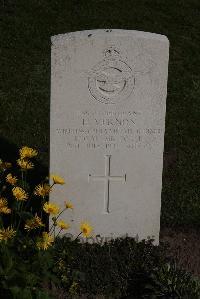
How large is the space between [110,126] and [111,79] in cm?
40

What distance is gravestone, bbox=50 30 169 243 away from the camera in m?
5.02

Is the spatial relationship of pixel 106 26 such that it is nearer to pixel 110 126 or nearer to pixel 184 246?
pixel 184 246

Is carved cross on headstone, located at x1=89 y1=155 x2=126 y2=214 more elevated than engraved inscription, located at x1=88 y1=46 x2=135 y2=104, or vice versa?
engraved inscription, located at x1=88 y1=46 x2=135 y2=104

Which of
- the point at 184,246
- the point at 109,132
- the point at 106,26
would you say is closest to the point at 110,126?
the point at 109,132

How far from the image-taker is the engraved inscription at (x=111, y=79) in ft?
16.6

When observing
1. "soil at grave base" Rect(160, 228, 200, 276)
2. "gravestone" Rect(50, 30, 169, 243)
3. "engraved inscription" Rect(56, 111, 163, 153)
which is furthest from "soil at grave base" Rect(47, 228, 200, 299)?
"engraved inscription" Rect(56, 111, 163, 153)

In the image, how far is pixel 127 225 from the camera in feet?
18.5

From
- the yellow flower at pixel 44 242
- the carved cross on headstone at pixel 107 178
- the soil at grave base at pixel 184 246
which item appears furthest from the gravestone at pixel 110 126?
the yellow flower at pixel 44 242

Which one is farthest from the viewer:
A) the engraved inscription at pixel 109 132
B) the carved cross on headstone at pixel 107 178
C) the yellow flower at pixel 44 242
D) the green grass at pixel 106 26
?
the green grass at pixel 106 26

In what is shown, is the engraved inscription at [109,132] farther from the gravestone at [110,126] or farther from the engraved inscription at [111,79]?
the engraved inscription at [111,79]

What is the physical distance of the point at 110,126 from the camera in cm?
525

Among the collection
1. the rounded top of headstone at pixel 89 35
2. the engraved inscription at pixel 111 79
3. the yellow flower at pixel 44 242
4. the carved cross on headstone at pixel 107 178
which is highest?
the rounded top of headstone at pixel 89 35

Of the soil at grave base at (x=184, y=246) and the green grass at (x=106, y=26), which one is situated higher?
the green grass at (x=106, y=26)

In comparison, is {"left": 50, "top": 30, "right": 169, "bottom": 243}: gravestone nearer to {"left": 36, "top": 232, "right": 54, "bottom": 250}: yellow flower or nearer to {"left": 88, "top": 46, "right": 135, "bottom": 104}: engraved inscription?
{"left": 88, "top": 46, "right": 135, "bottom": 104}: engraved inscription
